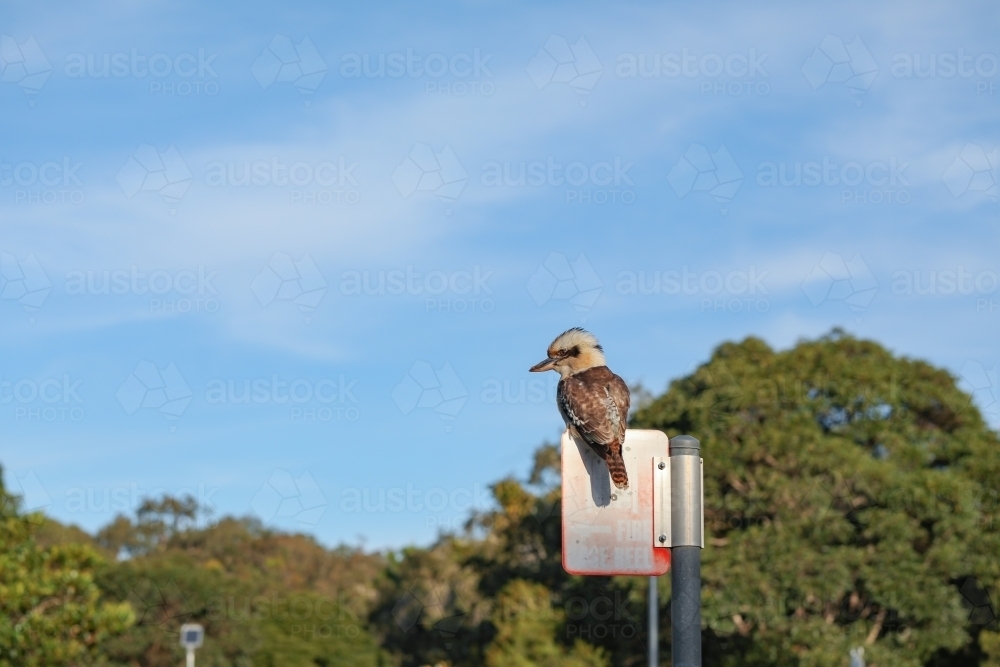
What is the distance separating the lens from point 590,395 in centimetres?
549

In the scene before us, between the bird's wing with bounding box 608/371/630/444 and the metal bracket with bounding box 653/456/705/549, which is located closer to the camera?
the metal bracket with bounding box 653/456/705/549

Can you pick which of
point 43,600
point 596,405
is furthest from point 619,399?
point 43,600

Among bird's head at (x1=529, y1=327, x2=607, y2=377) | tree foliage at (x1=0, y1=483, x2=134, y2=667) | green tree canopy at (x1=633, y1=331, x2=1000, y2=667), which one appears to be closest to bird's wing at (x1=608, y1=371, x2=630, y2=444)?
bird's head at (x1=529, y1=327, x2=607, y2=377)

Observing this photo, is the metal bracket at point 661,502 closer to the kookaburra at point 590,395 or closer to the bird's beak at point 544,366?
the kookaburra at point 590,395

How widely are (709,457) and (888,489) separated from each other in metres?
4.40

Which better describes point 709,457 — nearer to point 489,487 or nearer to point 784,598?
point 784,598

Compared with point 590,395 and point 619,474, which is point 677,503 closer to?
point 619,474

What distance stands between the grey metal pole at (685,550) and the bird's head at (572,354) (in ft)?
7.20

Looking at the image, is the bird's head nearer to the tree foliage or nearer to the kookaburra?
the kookaburra

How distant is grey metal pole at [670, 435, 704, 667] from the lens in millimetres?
3889

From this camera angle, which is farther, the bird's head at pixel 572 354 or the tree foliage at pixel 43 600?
the tree foliage at pixel 43 600

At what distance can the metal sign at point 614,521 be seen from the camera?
3986 millimetres

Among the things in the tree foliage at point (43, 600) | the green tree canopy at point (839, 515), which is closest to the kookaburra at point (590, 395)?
the tree foliage at point (43, 600)

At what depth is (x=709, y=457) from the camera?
113 ft
